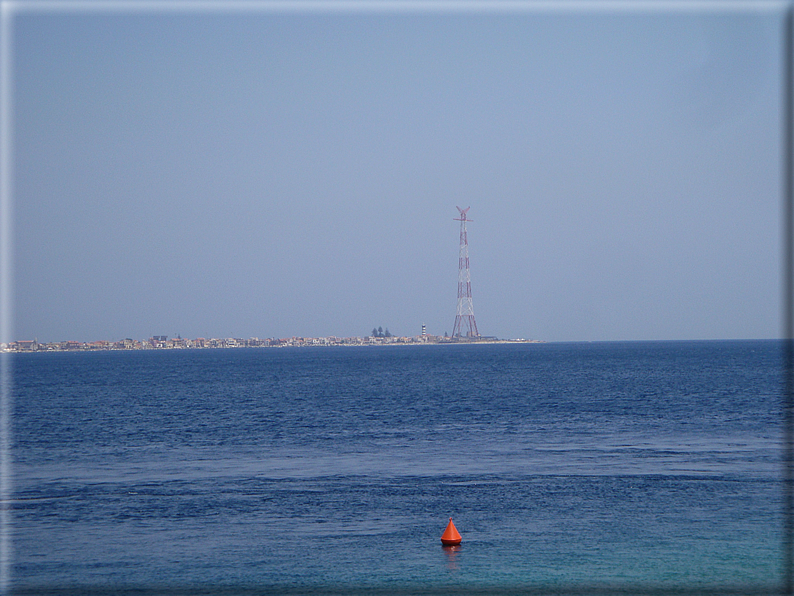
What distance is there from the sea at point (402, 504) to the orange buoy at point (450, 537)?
203 mm

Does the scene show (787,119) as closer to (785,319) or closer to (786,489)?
(785,319)

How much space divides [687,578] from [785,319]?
8.51m

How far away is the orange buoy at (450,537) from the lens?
2042 cm

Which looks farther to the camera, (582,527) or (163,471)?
(163,471)

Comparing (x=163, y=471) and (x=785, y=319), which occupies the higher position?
(x=785, y=319)

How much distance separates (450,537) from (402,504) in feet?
15.4

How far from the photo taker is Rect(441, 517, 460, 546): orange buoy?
20422 millimetres

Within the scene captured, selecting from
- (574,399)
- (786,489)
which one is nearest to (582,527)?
(786,489)

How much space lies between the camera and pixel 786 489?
80.4 feet

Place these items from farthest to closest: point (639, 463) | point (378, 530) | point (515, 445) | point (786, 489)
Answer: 1. point (515, 445)
2. point (639, 463)
3. point (786, 489)
4. point (378, 530)

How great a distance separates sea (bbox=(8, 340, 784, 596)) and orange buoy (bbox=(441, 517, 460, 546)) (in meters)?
0.20

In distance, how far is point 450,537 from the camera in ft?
67.2

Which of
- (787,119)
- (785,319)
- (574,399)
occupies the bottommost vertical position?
(574,399)

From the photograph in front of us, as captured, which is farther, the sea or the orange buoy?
the orange buoy
